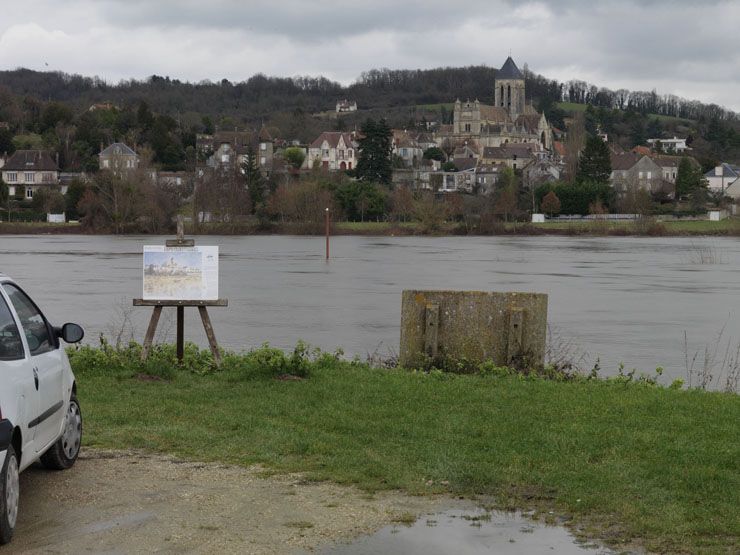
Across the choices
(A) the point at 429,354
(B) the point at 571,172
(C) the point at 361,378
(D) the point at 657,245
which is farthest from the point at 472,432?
(B) the point at 571,172

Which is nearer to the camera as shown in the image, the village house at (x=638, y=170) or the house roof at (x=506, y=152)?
the village house at (x=638, y=170)

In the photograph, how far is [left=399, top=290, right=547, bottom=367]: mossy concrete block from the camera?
13234 mm

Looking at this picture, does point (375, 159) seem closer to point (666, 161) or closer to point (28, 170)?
point (28, 170)

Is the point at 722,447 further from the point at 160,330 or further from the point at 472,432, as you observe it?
the point at 160,330

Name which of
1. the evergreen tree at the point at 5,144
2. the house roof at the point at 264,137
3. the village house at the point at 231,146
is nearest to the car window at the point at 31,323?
the village house at the point at 231,146

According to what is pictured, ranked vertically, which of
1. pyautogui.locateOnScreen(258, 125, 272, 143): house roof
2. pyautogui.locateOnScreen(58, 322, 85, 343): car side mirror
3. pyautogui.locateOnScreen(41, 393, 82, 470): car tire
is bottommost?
pyautogui.locateOnScreen(41, 393, 82, 470): car tire

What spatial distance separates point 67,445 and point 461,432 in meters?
3.29

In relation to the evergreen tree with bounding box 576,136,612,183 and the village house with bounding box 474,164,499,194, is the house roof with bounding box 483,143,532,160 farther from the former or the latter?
the evergreen tree with bounding box 576,136,612,183

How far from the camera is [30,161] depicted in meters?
129

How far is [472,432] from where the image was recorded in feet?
30.7

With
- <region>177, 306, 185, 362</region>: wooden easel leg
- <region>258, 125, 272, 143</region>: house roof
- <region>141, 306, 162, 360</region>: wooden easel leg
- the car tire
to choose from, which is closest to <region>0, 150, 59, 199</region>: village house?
<region>258, 125, 272, 143</region>: house roof

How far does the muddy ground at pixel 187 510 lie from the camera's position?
256 inches

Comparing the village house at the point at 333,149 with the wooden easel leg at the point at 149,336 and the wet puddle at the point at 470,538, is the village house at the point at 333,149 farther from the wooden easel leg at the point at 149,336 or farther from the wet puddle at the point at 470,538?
the wet puddle at the point at 470,538

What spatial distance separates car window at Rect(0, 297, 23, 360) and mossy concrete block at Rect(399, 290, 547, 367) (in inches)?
266
